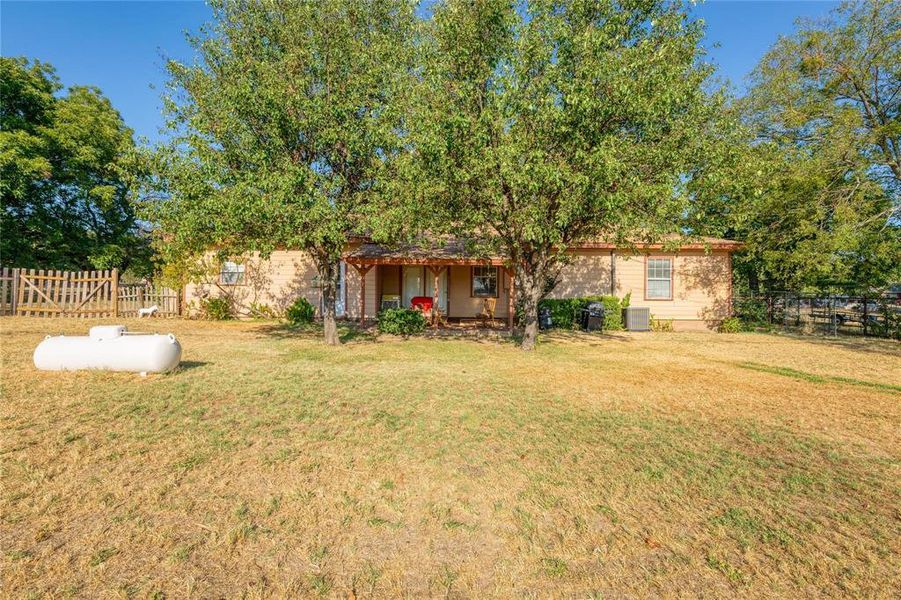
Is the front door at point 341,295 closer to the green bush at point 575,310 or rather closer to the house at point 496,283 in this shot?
the house at point 496,283

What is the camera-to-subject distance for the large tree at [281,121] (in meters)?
8.60

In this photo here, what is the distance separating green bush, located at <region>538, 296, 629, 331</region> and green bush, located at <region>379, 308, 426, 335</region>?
4.87 meters

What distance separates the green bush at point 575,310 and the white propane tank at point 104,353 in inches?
461

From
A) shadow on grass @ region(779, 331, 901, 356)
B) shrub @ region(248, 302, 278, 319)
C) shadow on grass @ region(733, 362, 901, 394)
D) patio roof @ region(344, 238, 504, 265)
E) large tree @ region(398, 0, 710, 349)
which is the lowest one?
shadow on grass @ region(733, 362, 901, 394)

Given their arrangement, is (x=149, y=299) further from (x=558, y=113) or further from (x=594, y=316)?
(x=594, y=316)

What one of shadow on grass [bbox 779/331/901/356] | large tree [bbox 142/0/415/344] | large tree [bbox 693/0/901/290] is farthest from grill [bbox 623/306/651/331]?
large tree [bbox 142/0/415/344]

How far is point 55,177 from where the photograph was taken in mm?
17812

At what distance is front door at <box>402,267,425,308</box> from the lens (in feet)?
53.4

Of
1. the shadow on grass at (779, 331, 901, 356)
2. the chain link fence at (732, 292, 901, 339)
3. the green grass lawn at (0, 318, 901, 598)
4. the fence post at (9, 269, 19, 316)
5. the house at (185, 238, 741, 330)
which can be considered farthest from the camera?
the house at (185, 238, 741, 330)

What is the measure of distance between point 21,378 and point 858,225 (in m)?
22.1

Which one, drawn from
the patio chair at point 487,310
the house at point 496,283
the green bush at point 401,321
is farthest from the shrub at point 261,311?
the patio chair at point 487,310

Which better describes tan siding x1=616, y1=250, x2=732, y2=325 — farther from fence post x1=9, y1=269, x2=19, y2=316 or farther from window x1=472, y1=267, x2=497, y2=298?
fence post x1=9, y1=269, x2=19, y2=316

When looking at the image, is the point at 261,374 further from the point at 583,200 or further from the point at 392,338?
the point at 583,200

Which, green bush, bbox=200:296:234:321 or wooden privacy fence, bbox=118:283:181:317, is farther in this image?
green bush, bbox=200:296:234:321
